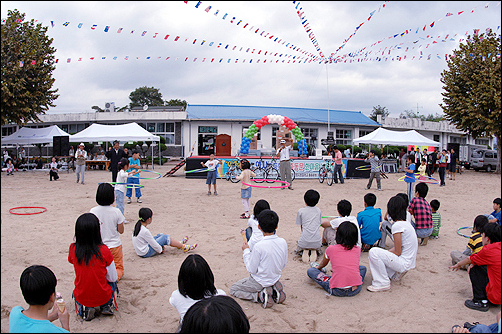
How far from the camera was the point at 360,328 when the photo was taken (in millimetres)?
3660

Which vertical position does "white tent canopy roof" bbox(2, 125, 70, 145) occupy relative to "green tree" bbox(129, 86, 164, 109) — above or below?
below

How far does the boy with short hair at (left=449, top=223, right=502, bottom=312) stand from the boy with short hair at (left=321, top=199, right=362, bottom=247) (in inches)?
61.2

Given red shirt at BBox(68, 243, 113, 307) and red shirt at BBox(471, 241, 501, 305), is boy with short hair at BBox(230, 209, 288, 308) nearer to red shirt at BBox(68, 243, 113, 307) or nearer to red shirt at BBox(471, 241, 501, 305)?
red shirt at BBox(68, 243, 113, 307)

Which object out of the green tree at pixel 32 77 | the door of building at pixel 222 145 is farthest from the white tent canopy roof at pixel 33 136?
the door of building at pixel 222 145

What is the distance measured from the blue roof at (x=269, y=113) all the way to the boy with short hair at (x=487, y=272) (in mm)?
25670

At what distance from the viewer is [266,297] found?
13.6 feet

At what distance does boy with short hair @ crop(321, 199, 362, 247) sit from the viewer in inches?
217

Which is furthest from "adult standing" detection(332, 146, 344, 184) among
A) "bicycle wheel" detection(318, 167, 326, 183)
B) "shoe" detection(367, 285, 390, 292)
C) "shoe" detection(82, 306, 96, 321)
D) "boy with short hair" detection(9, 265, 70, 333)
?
"boy with short hair" detection(9, 265, 70, 333)

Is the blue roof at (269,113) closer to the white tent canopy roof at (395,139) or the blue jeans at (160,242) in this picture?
the white tent canopy roof at (395,139)

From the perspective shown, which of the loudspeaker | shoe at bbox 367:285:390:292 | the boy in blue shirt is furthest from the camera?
the loudspeaker

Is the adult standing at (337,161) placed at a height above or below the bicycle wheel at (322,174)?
above

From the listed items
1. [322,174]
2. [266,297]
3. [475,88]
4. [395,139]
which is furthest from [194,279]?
[475,88]

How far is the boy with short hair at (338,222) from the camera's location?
5523mm

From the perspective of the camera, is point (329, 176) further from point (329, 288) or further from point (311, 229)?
point (329, 288)
